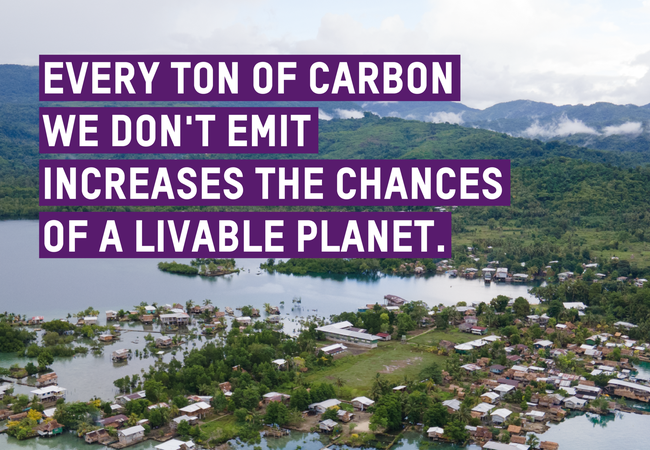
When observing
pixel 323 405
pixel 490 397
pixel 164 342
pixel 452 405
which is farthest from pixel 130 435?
pixel 490 397

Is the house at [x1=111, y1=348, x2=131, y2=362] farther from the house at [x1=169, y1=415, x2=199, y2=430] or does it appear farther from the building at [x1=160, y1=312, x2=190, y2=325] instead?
the house at [x1=169, y1=415, x2=199, y2=430]

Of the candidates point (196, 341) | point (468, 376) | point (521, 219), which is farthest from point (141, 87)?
point (521, 219)

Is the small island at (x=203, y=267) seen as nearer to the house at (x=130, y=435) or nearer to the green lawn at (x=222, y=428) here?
the green lawn at (x=222, y=428)

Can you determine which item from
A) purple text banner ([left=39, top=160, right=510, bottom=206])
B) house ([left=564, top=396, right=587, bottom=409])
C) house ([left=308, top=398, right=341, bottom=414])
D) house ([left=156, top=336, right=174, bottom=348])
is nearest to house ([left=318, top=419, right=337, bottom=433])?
house ([left=308, top=398, right=341, bottom=414])

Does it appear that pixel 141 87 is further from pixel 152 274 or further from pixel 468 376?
pixel 152 274

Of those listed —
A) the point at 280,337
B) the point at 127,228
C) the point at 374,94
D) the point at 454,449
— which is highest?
the point at 374,94

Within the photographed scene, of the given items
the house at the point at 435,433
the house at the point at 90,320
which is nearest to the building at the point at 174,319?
the house at the point at 90,320
